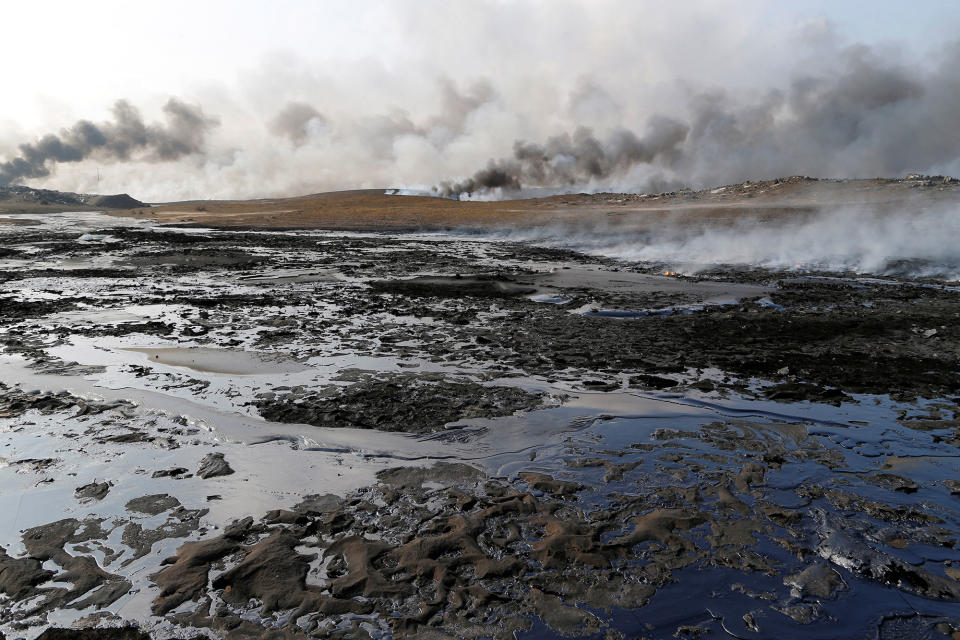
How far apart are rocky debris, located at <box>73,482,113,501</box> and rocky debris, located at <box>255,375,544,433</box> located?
1.88m

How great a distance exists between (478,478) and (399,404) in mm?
2120

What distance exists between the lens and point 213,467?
5195 millimetres

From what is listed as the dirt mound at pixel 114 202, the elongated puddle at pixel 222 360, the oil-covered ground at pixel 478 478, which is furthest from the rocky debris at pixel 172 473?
the dirt mound at pixel 114 202

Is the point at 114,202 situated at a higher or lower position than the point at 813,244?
higher

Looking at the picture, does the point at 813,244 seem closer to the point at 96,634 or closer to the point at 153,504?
the point at 153,504

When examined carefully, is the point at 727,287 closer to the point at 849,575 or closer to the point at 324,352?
the point at 324,352

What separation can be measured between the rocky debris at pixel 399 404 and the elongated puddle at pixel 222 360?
143 centimetres

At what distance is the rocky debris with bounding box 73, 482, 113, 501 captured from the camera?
461 cm

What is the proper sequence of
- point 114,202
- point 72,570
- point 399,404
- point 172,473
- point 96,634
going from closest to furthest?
point 96,634
point 72,570
point 172,473
point 399,404
point 114,202

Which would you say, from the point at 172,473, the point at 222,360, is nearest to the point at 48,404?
the point at 222,360

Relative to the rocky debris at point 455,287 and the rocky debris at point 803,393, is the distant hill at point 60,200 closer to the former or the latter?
the rocky debris at point 455,287

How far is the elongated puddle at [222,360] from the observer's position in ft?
27.4

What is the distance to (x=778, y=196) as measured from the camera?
74.8 metres

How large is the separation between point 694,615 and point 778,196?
85.0 metres
